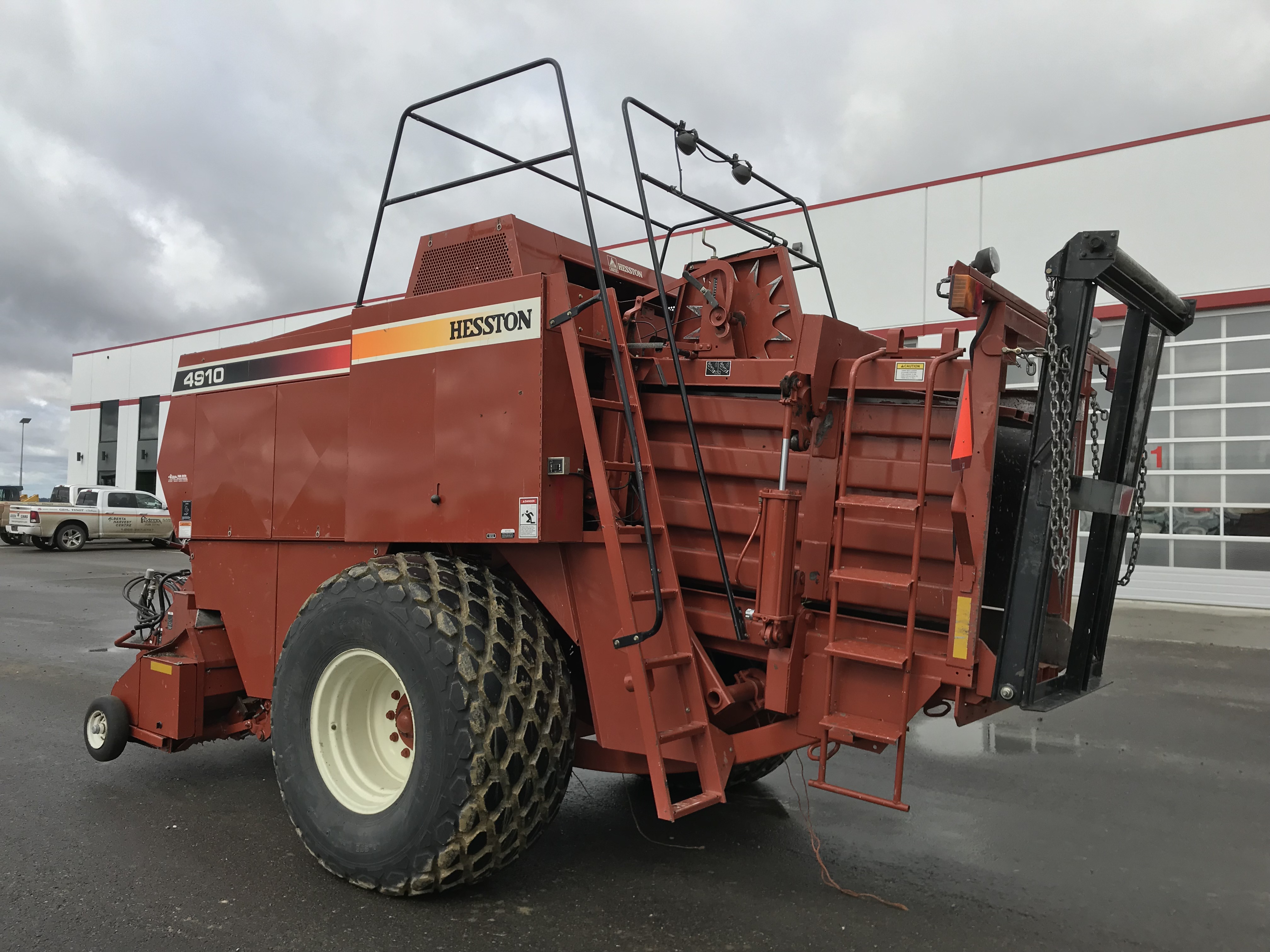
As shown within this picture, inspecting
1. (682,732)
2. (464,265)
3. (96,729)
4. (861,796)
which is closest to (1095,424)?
(861,796)

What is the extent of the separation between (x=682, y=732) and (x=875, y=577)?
0.93 m

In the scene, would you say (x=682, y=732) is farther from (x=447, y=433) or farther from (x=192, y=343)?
(x=192, y=343)

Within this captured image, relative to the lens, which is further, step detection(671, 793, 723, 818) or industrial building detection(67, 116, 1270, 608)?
industrial building detection(67, 116, 1270, 608)

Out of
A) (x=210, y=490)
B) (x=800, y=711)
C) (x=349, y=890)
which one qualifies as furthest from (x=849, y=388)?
(x=210, y=490)

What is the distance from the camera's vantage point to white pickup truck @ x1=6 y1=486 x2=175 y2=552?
73.5 feet

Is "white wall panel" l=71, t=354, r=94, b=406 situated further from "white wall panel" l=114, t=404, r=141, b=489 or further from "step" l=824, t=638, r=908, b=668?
"step" l=824, t=638, r=908, b=668

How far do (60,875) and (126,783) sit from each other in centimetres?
139

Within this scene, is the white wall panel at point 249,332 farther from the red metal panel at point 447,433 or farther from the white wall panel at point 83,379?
the red metal panel at point 447,433

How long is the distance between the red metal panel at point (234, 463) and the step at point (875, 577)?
3086mm

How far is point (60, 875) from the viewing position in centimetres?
389

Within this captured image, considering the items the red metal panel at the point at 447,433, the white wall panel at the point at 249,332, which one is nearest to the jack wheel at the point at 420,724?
the red metal panel at the point at 447,433

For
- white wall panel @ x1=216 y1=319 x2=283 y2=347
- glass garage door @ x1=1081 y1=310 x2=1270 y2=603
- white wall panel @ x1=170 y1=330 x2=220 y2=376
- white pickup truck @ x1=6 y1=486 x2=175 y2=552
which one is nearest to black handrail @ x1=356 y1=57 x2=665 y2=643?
glass garage door @ x1=1081 y1=310 x2=1270 y2=603

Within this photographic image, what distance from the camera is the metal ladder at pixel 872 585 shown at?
10.8 ft

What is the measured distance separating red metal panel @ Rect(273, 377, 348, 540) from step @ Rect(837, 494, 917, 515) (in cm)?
246
